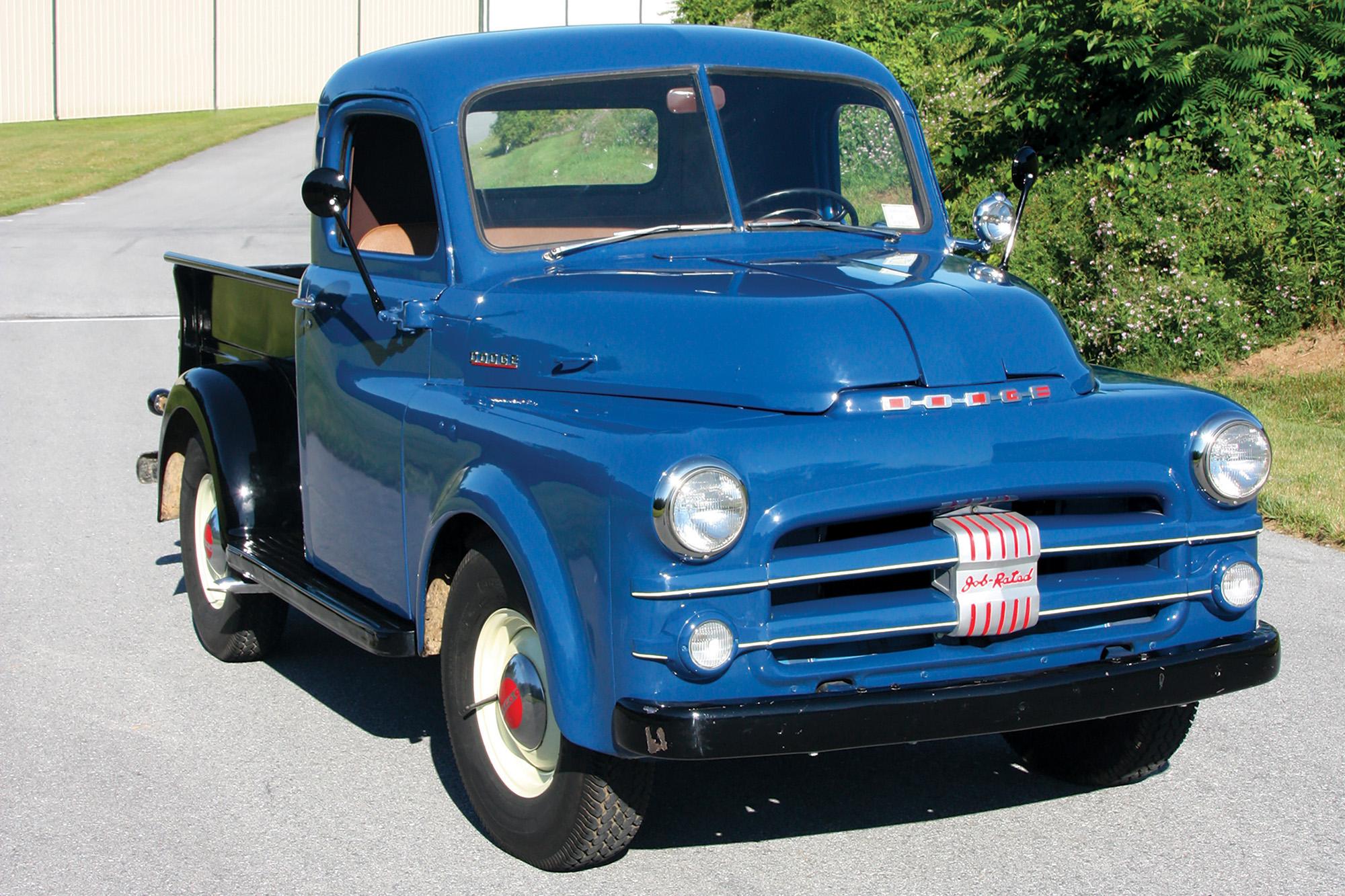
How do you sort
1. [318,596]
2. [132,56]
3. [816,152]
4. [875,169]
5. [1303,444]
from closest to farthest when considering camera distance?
[318,596] < [816,152] < [875,169] < [1303,444] < [132,56]

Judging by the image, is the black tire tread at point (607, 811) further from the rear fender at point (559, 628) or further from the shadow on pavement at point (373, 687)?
the shadow on pavement at point (373, 687)

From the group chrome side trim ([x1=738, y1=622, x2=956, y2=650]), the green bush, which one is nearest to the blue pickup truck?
chrome side trim ([x1=738, y1=622, x2=956, y2=650])

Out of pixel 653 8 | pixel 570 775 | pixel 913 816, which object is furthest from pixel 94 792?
pixel 653 8

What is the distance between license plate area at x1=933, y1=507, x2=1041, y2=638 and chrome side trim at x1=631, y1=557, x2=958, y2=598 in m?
0.05

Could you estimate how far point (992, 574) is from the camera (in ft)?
11.1

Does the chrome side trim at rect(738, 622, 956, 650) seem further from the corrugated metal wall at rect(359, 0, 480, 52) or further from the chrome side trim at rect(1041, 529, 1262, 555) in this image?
the corrugated metal wall at rect(359, 0, 480, 52)

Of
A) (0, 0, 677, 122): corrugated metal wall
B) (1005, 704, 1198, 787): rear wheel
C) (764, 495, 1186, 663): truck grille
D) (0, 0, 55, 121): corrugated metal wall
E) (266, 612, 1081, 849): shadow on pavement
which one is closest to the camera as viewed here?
(764, 495, 1186, 663): truck grille

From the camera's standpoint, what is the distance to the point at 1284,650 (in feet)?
18.2

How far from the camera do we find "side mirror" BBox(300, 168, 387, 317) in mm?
4137

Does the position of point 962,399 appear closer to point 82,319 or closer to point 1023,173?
point 1023,173

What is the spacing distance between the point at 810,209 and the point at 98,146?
3277cm

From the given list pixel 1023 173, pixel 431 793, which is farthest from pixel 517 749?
pixel 1023 173

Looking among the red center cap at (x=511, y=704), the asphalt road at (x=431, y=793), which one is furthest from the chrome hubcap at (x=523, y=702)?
the asphalt road at (x=431, y=793)

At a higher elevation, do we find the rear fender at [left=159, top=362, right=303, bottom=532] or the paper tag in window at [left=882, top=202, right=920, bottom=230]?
the paper tag in window at [left=882, top=202, right=920, bottom=230]
